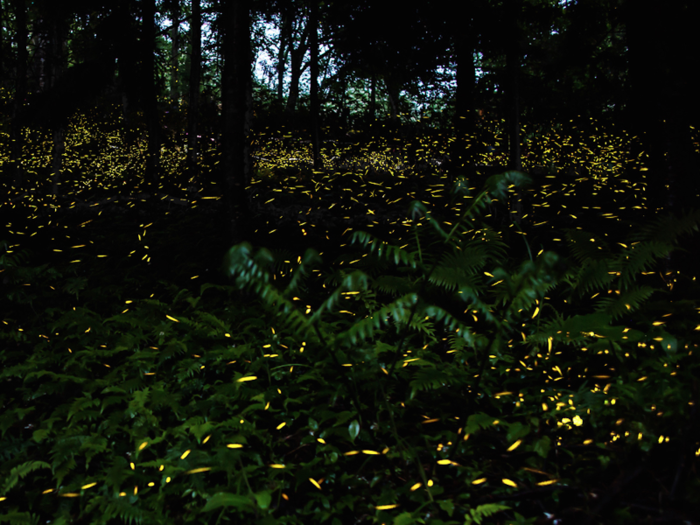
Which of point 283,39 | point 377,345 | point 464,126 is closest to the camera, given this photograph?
point 377,345

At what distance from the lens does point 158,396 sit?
309 cm

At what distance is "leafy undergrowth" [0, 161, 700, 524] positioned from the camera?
2.21 metres

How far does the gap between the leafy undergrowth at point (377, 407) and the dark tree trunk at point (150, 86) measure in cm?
545

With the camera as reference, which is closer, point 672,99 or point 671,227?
point 671,227

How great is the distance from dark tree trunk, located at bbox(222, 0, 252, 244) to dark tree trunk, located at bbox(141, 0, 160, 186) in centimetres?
438

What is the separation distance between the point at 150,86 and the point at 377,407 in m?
8.36

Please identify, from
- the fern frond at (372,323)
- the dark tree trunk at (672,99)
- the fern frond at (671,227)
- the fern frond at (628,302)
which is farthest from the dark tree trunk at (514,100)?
the fern frond at (372,323)

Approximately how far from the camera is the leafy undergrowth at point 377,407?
86.8 inches

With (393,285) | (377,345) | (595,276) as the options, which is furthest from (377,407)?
(595,276)

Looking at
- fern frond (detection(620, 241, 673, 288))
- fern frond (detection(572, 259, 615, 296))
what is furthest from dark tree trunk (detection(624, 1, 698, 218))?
fern frond (detection(572, 259, 615, 296))

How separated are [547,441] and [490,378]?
778 millimetres

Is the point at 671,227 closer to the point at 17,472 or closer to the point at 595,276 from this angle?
the point at 595,276

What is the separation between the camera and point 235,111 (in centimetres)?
497

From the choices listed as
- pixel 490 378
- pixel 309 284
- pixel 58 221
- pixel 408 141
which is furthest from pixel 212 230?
pixel 408 141
